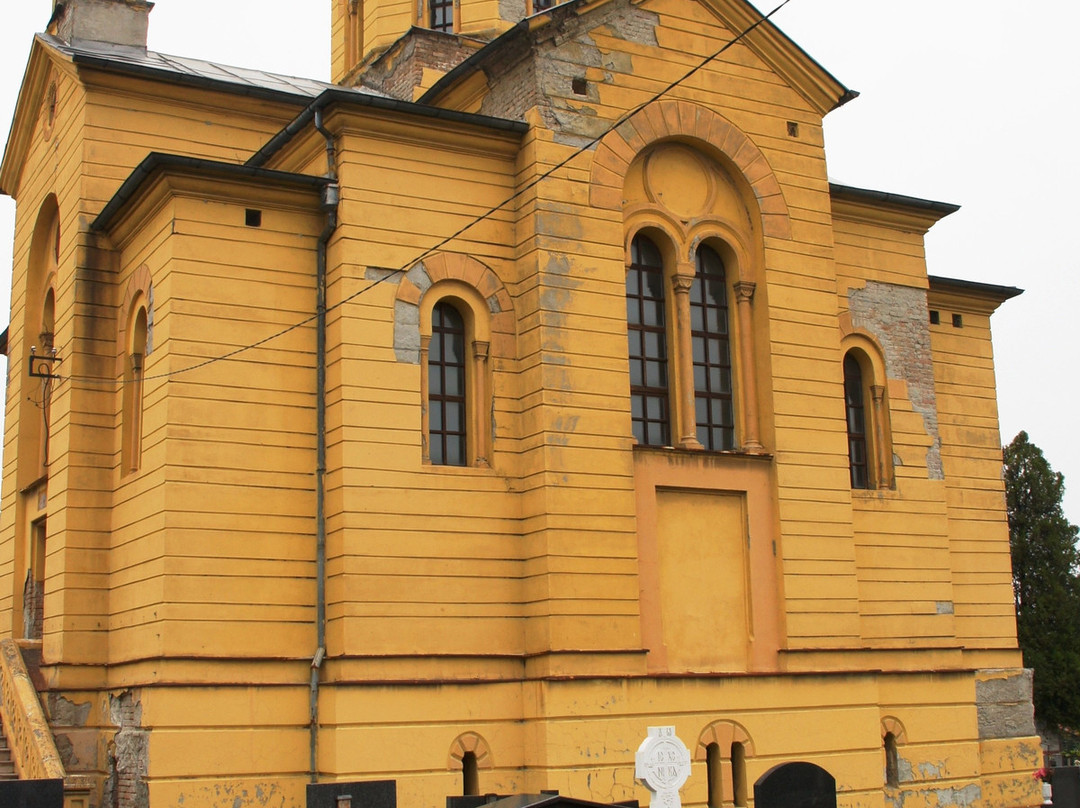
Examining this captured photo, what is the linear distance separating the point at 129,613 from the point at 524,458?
550 centimetres

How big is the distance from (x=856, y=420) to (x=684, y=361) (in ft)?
13.3

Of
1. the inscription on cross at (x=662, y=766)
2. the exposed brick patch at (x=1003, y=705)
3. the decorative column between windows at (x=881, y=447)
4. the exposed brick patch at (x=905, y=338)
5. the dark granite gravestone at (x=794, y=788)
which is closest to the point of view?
the dark granite gravestone at (x=794, y=788)

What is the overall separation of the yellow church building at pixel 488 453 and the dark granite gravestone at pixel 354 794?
8.57ft

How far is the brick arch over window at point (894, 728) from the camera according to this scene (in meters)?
20.8

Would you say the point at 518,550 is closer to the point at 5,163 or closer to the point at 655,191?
the point at 655,191

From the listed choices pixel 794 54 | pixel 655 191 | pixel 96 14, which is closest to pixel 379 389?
pixel 655 191

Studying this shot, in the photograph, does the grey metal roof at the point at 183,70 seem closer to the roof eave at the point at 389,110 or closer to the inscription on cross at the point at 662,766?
the roof eave at the point at 389,110

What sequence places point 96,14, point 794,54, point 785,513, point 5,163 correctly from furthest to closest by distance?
point 5,163
point 96,14
point 794,54
point 785,513

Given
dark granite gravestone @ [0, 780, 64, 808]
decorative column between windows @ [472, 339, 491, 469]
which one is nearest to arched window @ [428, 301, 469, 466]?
decorative column between windows @ [472, 339, 491, 469]

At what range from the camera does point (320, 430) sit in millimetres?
18375

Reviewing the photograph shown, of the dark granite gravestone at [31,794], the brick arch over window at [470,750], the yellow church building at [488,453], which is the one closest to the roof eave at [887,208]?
the yellow church building at [488,453]

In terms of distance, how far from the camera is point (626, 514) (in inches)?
735

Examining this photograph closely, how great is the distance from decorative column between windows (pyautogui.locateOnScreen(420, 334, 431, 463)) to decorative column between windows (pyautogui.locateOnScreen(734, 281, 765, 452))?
14.9 feet

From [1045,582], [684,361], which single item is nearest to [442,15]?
[684,361]
